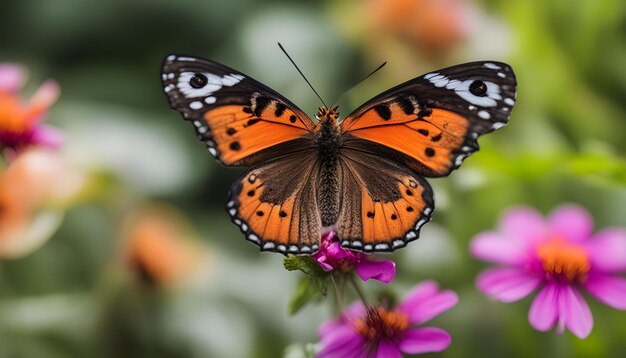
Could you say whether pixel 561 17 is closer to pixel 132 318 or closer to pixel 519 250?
pixel 519 250

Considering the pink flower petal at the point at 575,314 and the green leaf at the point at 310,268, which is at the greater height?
the green leaf at the point at 310,268

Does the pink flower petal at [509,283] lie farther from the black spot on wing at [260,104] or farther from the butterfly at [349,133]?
the black spot on wing at [260,104]

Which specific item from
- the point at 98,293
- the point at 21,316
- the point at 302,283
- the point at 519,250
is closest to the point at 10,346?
the point at 21,316

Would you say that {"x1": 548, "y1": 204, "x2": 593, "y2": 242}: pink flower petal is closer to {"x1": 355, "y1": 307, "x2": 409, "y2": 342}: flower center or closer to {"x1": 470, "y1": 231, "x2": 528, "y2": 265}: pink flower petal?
{"x1": 470, "y1": 231, "x2": 528, "y2": 265}: pink flower petal

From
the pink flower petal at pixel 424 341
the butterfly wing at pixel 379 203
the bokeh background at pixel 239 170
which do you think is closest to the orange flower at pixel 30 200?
the bokeh background at pixel 239 170

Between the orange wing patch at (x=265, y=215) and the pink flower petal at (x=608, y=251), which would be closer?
the orange wing patch at (x=265, y=215)

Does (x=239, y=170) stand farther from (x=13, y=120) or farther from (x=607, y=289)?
(x=607, y=289)

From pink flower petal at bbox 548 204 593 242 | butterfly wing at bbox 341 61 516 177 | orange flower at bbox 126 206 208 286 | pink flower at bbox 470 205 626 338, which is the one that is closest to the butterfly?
butterfly wing at bbox 341 61 516 177
